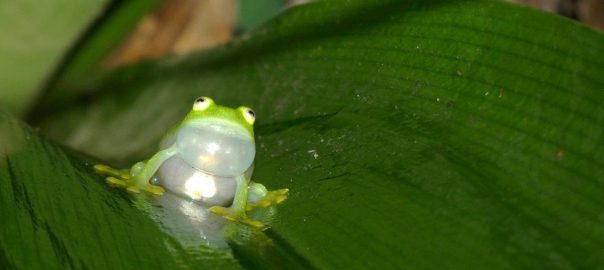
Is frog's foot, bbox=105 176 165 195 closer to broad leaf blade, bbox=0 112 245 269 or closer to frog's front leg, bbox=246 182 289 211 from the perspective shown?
broad leaf blade, bbox=0 112 245 269

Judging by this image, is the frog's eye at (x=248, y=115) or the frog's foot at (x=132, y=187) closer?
the frog's foot at (x=132, y=187)

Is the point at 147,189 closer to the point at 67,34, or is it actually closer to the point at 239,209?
the point at 239,209

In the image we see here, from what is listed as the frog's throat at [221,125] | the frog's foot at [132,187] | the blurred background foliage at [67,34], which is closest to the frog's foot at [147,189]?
the frog's foot at [132,187]

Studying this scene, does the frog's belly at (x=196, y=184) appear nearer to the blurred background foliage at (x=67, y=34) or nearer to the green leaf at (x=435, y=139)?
the green leaf at (x=435, y=139)

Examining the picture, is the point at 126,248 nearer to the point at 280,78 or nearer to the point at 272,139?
the point at 272,139

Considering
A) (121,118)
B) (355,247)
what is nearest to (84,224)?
(355,247)

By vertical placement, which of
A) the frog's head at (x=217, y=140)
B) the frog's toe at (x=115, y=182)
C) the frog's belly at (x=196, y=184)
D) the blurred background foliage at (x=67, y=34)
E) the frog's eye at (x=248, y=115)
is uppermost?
the blurred background foliage at (x=67, y=34)
